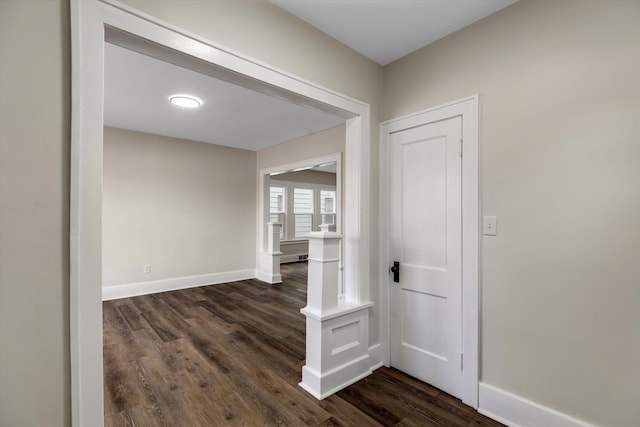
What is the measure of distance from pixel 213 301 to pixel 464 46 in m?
4.28

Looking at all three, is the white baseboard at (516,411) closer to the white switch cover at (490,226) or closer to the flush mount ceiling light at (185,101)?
the white switch cover at (490,226)

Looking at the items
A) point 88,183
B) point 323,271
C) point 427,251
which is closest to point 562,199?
point 427,251

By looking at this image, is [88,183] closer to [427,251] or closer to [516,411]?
[427,251]

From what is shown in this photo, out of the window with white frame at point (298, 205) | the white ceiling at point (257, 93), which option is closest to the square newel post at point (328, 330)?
the white ceiling at point (257, 93)

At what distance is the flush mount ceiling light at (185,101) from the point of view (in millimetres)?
3188

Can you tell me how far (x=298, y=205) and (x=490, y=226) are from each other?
649 cm

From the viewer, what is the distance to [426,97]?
2.28 m

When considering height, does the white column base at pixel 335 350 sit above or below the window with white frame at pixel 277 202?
below

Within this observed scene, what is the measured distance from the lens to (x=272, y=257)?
5.48 meters
